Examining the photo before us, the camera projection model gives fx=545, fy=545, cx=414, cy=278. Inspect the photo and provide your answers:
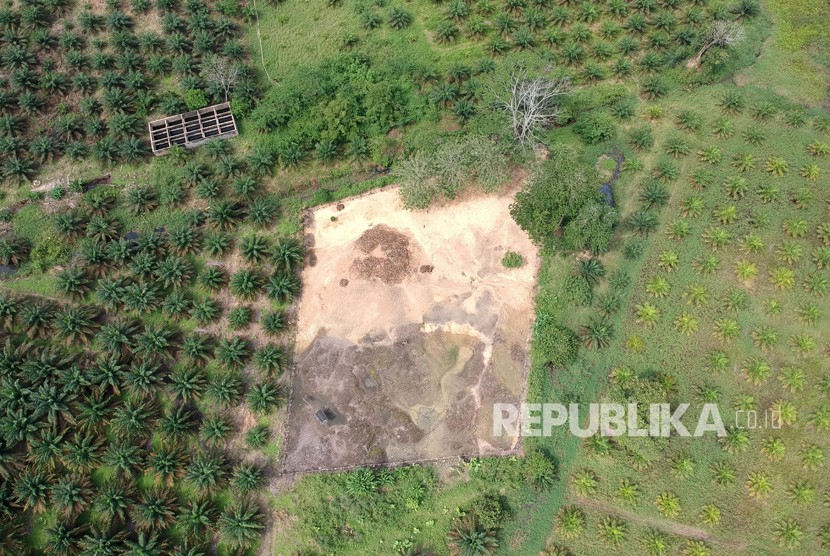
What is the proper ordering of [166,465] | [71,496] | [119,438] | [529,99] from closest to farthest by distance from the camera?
[71,496] < [166,465] < [119,438] < [529,99]

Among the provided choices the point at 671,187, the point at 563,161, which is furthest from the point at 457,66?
the point at 671,187

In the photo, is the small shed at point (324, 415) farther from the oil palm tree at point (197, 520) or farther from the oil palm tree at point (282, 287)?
the oil palm tree at point (282, 287)

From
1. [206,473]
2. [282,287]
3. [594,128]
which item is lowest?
[206,473]

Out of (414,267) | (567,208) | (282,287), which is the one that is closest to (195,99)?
(282,287)

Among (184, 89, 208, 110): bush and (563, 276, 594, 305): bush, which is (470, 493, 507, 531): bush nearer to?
(563, 276, 594, 305): bush

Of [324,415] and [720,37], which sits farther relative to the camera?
[720,37]

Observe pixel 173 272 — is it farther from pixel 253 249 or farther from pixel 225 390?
pixel 225 390

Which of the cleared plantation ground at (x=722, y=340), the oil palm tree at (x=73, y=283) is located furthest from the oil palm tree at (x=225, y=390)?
the cleared plantation ground at (x=722, y=340)
